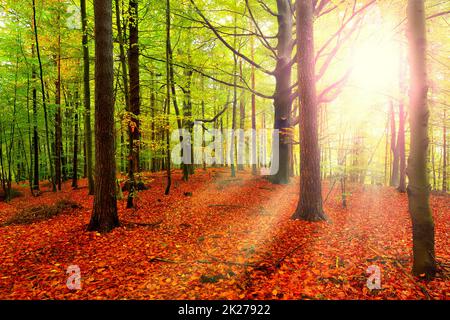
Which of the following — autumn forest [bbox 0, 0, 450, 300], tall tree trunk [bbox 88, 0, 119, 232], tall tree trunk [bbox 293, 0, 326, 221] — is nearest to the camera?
autumn forest [bbox 0, 0, 450, 300]

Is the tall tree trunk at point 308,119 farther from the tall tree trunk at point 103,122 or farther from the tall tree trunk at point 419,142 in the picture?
the tall tree trunk at point 103,122

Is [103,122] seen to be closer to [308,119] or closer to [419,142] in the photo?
[308,119]

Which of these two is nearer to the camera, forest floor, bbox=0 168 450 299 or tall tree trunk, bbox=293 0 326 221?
forest floor, bbox=0 168 450 299

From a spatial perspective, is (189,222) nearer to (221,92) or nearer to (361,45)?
(361,45)

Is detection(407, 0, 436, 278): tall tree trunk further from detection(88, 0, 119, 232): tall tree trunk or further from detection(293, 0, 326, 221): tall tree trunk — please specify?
detection(88, 0, 119, 232): tall tree trunk

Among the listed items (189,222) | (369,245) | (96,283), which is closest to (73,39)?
(189,222)

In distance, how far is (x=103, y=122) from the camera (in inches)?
231

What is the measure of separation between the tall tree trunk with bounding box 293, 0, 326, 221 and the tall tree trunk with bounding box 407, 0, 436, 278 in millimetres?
2959

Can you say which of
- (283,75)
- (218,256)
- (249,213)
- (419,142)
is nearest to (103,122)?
(218,256)

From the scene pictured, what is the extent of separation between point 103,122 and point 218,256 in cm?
470

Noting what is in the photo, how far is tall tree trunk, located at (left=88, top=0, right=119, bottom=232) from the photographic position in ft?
19.0

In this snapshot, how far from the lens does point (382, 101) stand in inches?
579

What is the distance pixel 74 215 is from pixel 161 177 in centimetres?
804

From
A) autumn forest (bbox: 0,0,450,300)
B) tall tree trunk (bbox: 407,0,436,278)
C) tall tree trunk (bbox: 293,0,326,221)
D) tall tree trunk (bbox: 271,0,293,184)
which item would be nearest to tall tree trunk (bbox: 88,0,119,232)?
autumn forest (bbox: 0,0,450,300)
